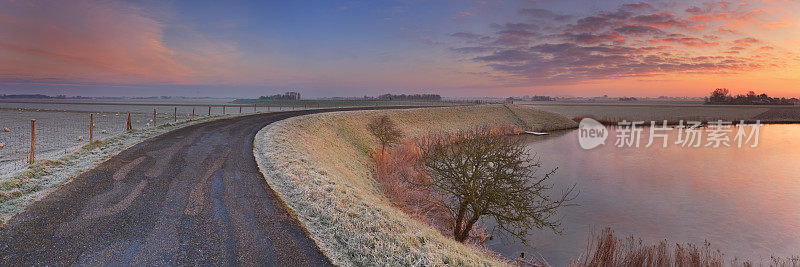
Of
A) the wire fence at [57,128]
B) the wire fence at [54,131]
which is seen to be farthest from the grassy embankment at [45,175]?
the wire fence at [54,131]

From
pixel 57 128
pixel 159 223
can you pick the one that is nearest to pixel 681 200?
pixel 159 223

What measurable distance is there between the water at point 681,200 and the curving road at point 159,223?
10982mm

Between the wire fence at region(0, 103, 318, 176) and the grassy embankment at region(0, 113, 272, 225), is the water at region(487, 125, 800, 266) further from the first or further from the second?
the wire fence at region(0, 103, 318, 176)

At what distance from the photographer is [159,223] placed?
8.50 m

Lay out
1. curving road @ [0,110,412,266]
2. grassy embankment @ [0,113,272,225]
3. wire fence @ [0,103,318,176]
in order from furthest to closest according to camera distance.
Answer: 1. wire fence @ [0,103,318,176]
2. grassy embankment @ [0,113,272,225]
3. curving road @ [0,110,412,266]

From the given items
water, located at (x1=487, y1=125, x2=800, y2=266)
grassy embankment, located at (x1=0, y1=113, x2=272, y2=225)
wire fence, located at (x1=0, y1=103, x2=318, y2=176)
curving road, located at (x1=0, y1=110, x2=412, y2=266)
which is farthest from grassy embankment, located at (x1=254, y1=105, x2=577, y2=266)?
wire fence, located at (x1=0, y1=103, x2=318, y2=176)

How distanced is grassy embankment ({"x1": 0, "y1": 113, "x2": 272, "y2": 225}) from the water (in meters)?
17.1

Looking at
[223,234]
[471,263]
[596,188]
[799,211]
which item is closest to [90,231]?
[223,234]

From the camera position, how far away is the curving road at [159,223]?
6.88m

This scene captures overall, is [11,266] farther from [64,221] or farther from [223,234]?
[223,234]

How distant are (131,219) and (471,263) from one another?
29.6 feet

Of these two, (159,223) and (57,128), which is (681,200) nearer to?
(159,223)

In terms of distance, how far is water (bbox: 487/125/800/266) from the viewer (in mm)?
16516

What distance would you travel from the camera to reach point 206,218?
350 inches
